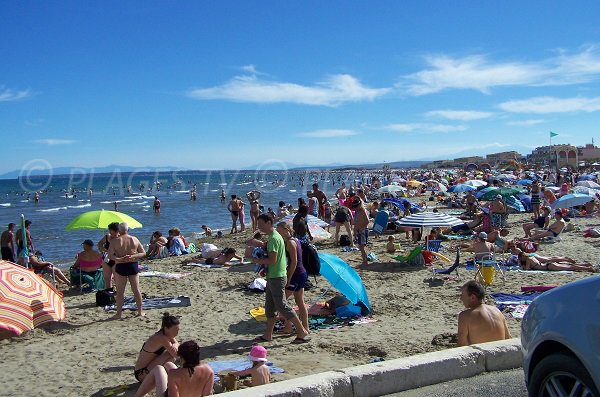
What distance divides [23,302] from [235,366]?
10.9 feet

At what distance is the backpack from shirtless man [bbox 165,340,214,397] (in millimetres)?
2671

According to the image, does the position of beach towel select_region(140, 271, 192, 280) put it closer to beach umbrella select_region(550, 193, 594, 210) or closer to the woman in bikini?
the woman in bikini

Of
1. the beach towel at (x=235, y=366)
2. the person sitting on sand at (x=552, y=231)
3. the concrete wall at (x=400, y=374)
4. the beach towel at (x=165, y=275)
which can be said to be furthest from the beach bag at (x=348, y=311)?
the person sitting on sand at (x=552, y=231)

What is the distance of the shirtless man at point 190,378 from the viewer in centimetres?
394

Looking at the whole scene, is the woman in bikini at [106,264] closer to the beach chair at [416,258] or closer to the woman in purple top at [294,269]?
the woman in purple top at [294,269]

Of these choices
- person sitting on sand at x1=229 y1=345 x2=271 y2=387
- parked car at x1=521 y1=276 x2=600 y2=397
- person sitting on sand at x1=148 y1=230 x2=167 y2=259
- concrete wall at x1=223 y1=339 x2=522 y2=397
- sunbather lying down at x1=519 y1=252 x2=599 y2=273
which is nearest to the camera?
parked car at x1=521 y1=276 x2=600 y2=397

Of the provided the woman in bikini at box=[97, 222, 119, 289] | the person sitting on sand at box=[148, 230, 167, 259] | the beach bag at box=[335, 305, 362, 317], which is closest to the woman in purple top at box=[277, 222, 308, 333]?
the beach bag at box=[335, 305, 362, 317]

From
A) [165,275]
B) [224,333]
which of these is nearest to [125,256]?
[224,333]

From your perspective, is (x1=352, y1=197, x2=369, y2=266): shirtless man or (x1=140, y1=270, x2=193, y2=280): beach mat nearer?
(x1=140, y1=270, x2=193, y2=280): beach mat

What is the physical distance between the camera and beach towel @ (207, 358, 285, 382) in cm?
501

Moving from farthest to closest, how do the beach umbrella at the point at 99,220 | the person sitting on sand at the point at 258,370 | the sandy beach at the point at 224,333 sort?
the beach umbrella at the point at 99,220 → the sandy beach at the point at 224,333 → the person sitting on sand at the point at 258,370

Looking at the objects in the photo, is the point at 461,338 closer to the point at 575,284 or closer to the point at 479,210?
the point at 575,284

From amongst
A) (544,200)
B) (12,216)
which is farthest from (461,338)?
(12,216)

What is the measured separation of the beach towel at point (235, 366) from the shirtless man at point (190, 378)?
0.84m
